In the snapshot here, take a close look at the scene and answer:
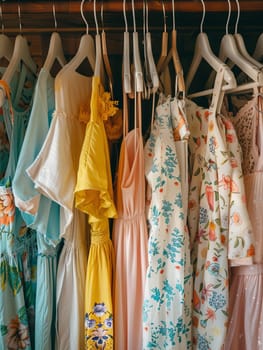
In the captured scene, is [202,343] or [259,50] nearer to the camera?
[202,343]

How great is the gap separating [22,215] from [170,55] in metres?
0.55

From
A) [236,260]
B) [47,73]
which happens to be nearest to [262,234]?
[236,260]

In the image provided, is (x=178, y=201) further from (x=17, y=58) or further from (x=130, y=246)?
(x=17, y=58)

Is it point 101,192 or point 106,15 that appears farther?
point 106,15

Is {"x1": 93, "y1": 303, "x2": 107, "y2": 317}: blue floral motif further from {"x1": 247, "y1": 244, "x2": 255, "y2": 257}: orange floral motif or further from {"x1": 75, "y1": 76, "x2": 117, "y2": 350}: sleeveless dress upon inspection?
{"x1": 247, "y1": 244, "x2": 255, "y2": 257}: orange floral motif

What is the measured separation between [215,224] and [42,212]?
0.41m

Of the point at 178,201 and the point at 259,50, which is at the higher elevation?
the point at 259,50

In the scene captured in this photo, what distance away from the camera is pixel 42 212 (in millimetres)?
717

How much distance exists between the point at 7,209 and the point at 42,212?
0.09 m

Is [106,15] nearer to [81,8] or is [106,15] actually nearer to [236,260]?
[81,8]

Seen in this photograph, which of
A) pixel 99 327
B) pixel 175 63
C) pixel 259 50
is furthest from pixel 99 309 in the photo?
pixel 259 50

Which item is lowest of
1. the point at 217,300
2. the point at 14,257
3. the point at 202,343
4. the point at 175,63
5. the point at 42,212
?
the point at 202,343

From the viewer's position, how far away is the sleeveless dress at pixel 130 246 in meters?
0.73

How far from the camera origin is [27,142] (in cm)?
71
